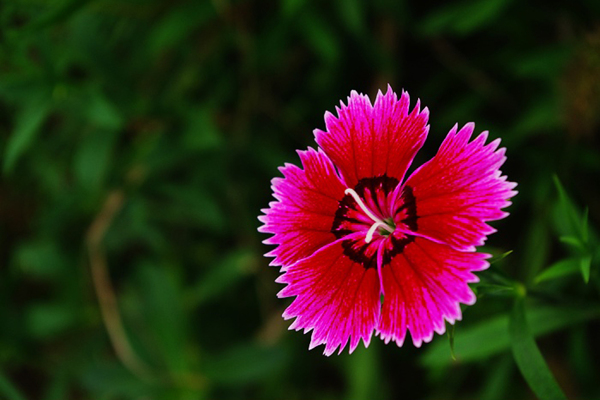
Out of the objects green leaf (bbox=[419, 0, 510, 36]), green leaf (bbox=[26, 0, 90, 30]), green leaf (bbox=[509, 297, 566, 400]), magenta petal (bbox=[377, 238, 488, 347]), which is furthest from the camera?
green leaf (bbox=[419, 0, 510, 36])

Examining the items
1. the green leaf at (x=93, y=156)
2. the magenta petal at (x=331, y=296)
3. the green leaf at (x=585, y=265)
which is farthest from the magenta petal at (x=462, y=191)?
the green leaf at (x=93, y=156)

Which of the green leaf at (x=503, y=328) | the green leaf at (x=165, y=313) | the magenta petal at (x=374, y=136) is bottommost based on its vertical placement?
the green leaf at (x=503, y=328)

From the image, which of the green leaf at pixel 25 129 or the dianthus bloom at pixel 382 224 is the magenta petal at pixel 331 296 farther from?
the green leaf at pixel 25 129

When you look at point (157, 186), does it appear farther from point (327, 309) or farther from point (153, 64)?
point (327, 309)

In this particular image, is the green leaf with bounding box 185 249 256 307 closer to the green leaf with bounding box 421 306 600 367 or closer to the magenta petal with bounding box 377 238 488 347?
the green leaf with bounding box 421 306 600 367

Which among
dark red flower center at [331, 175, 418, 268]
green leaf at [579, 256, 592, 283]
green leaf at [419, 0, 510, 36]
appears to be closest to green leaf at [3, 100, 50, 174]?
dark red flower center at [331, 175, 418, 268]

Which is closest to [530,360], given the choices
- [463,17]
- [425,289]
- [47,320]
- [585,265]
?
[585,265]
